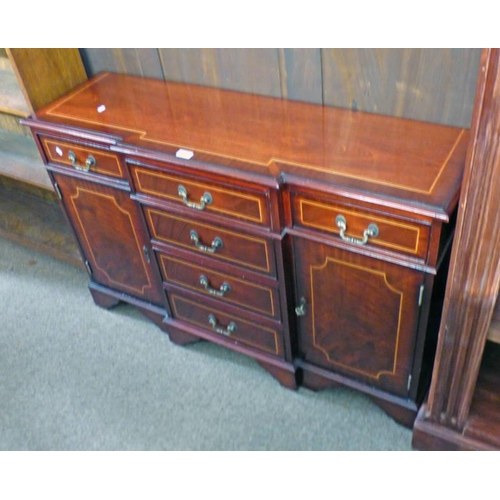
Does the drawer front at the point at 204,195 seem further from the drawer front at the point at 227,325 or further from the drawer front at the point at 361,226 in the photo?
the drawer front at the point at 227,325

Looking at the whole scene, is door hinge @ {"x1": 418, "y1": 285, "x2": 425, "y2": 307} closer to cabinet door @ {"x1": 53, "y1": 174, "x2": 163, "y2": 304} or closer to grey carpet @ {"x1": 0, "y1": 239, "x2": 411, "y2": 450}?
grey carpet @ {"x1": 0, "y1": 239, "x2": 411, "y2": 450}

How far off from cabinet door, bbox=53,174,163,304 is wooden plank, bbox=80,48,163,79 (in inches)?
12.8

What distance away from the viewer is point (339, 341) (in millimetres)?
1252

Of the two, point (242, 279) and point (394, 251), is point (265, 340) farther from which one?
point (394, 251)

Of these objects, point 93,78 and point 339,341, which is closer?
point 339,341

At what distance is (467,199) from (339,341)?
0.54 meters

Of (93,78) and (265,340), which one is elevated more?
(93,78)

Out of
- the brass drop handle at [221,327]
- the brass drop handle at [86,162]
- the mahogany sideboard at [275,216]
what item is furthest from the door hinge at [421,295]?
the brass drop handle at [86,162]

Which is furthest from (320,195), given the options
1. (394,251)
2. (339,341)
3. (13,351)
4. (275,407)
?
(13,351)

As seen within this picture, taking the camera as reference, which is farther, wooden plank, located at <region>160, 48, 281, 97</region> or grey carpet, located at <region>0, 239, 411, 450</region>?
grey carpet, located at <region>0, 239, 411, 450</region>

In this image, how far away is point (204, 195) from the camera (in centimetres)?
113

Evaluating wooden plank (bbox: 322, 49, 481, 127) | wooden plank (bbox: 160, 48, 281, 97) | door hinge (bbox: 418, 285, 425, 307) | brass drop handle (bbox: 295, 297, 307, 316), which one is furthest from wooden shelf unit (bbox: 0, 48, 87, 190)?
door hinge (bbox: 418, 285, 425, 307)

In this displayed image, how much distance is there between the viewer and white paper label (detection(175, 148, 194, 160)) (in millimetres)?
1097

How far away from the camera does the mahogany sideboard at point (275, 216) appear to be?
1001 millimetres
